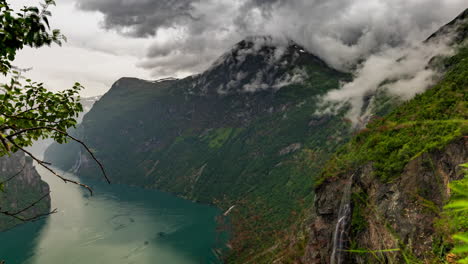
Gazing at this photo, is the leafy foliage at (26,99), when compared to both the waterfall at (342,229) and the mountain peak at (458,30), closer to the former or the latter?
the waterfall at (342,229)

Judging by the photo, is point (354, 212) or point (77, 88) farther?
point (354, 212)

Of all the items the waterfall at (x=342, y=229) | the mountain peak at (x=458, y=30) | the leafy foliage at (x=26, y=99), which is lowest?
the waterfall at (x=342, y=229)

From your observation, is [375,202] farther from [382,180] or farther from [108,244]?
[108,244]

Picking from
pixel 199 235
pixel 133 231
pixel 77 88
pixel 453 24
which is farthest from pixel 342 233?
pixel 453 24

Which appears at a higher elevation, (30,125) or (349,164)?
(30,125)

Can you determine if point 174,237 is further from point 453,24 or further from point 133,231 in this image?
point 453,24

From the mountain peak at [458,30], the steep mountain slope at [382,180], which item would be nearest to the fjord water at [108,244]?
the steep mountain slope at [382,180]

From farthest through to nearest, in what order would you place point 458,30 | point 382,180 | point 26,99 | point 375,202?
point 458,30 < point 382,180 < point 375,202 < point 26,99

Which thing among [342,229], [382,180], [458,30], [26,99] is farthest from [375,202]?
[458,30]
